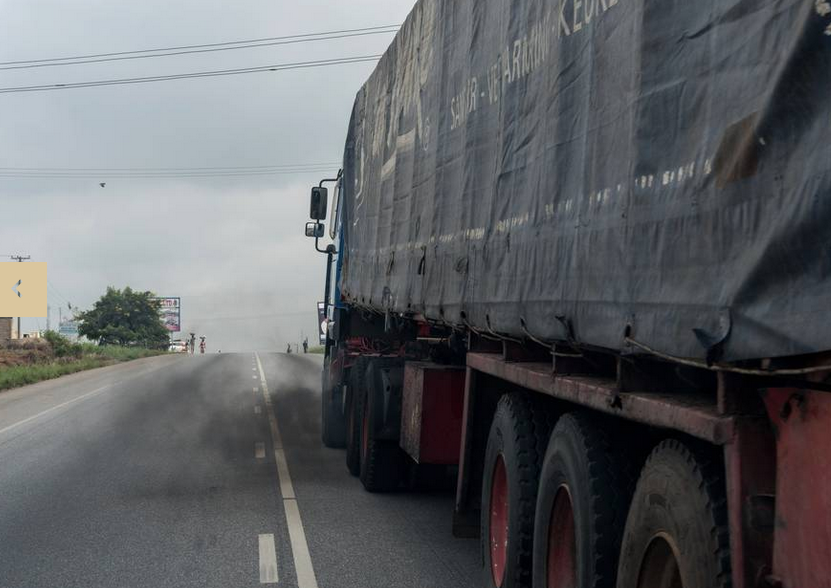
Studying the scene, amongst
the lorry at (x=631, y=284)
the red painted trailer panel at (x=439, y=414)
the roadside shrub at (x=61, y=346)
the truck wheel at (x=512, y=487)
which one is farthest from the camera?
the roadside shrub at (x=61, y=346)

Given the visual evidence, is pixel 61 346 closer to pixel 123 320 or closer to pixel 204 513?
pixel 204 513

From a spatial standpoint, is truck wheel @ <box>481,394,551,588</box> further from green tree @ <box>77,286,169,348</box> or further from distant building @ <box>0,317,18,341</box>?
green tree @ <box>77,286,169,348</box>

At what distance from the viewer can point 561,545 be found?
5309 millimetres

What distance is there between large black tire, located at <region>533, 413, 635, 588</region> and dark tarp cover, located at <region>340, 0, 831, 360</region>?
53 cm

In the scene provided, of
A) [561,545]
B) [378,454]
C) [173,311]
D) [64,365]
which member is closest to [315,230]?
[378,454]

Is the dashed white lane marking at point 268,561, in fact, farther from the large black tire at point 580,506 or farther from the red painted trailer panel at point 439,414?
the large black tire at point 580,506

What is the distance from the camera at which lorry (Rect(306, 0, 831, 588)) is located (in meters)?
2.91

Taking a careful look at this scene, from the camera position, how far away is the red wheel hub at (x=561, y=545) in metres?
Answer: 5.18

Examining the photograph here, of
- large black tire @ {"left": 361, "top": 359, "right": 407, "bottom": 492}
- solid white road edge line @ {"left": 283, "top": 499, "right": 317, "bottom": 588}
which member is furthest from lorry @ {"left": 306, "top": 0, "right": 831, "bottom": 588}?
large black tire @ {"left": 361, "top": 359, "right": 407, "bottom": 492}

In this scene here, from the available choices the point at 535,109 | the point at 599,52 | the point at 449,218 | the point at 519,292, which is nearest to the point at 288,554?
the point at 449,218

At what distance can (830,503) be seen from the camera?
2.74 m

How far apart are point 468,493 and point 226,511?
11.1 ft

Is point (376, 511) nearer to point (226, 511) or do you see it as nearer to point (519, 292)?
point (226, 511)

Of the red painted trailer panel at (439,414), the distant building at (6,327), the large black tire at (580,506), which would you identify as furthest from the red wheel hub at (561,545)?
the distant building at (6,327)
